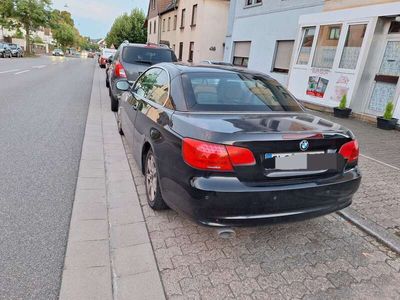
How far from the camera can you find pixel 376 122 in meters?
8.62

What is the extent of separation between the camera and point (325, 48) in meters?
10.4

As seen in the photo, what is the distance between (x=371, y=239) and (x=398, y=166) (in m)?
2.80

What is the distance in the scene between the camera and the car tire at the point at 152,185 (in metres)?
3.17

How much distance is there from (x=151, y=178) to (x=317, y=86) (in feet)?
28.6

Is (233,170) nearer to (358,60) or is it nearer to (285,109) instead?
(285,109)

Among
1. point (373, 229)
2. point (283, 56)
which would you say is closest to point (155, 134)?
point (373, 229)

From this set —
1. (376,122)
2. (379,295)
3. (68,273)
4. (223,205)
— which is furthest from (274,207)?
(376,122)

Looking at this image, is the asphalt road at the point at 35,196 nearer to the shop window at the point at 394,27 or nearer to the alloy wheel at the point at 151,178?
the alloy wheel at the point at 151,178

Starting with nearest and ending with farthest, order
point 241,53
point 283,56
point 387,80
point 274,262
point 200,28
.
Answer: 1. point 274,262
2. point 387,80
3. point 283,56
4. point 241,53
5. point 200,28

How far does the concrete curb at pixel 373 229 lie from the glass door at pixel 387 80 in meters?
6.04

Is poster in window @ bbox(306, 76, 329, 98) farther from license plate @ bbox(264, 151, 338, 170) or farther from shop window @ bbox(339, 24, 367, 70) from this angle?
license plate @ bbox(264, 151, 338, 170)

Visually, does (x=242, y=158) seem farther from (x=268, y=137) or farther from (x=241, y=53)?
(x=241, y=53)

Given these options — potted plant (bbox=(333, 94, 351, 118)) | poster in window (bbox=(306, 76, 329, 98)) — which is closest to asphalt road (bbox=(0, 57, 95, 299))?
potted plant (bbox=(333, 94, 351, 118))

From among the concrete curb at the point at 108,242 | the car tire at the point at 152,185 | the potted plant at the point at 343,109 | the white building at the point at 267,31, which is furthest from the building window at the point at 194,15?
the car tire at the point at 152,185
